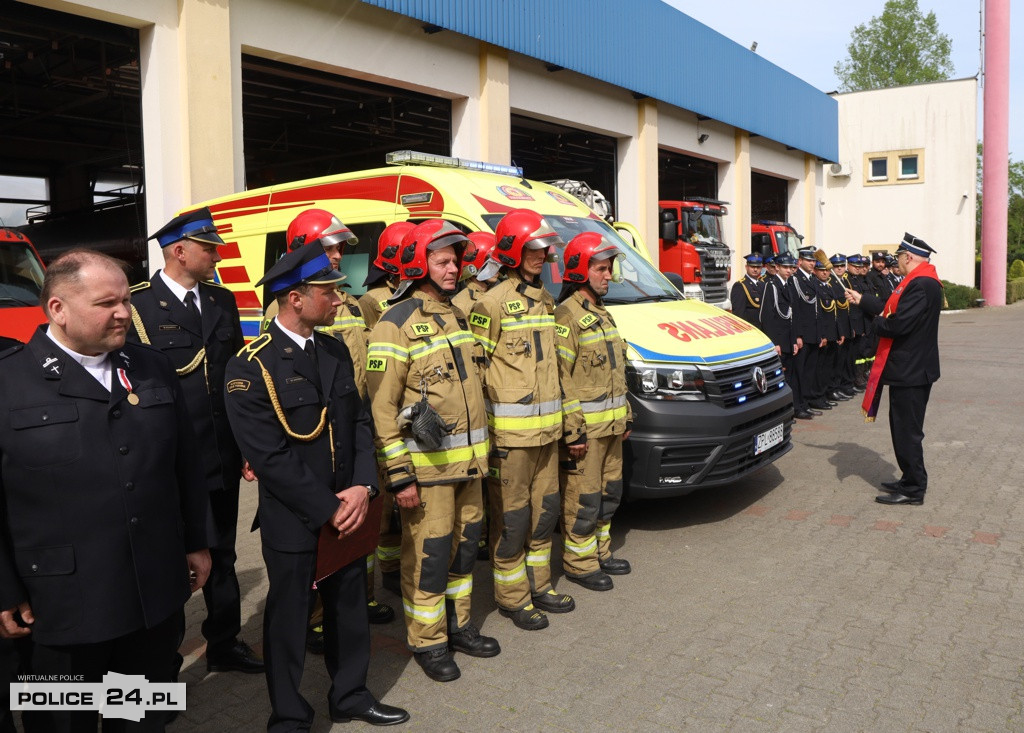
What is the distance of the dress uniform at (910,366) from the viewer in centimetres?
670

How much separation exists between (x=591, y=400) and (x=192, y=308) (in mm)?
2285

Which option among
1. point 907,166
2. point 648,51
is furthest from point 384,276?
point 907,166

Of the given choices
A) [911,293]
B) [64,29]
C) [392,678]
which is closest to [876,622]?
[392,678]

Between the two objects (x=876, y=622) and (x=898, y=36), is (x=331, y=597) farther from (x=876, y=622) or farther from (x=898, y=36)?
→ (x=898, y=36)

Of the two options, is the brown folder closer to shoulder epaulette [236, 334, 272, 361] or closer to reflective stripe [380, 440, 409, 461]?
reflective stripe [380, 440, 409, 461]

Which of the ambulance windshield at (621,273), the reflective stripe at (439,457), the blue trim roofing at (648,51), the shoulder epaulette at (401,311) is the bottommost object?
the reflective stripe at (439,457)

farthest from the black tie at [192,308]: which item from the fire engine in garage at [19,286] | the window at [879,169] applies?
the window at [879,169]

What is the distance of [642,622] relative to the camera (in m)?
4.56

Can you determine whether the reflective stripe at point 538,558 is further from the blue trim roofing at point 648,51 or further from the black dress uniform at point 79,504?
the blue trim roofing at point 648,51

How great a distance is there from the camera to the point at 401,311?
13.3 feet

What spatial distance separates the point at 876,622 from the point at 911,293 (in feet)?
10.7

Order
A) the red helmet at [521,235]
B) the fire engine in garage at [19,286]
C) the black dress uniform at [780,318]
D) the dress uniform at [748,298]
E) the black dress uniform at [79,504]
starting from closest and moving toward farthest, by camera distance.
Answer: the black dress uniform at [79,504], the red helmet at [521,235], the fire engine in garage at [19,286], the black dress uniform at [780,318], the dress uniform at [748,298]

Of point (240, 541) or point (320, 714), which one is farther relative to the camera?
point (240, 541)

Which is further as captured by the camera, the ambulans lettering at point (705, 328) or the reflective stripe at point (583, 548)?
the ambulans lettering at point (705, 328)
